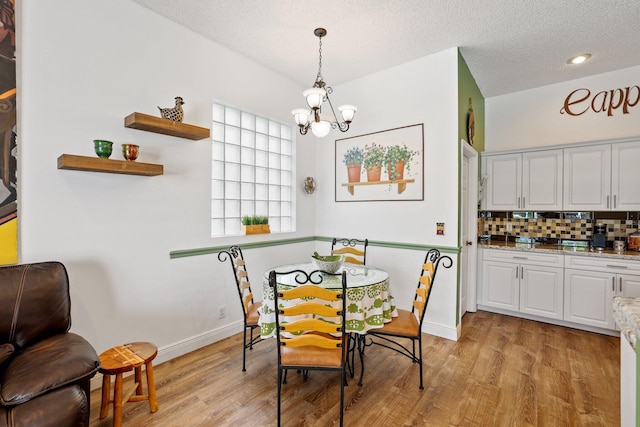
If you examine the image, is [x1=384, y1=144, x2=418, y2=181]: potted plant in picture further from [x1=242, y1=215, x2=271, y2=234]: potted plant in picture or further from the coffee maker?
the coffee maker

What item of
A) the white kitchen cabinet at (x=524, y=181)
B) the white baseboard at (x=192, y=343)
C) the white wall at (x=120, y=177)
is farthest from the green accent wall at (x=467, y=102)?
the white baseboard at (x=192, y=343)

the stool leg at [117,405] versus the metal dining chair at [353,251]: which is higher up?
the metal dining chair at [353,251]

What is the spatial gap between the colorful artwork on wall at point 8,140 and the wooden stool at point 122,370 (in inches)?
34.8

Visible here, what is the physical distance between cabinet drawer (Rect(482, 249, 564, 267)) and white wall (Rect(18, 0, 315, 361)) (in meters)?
3.20

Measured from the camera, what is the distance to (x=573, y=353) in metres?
2.86

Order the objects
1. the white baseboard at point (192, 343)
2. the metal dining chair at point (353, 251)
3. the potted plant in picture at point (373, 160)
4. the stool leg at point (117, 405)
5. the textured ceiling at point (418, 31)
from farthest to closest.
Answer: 1. the potted plant in picture at point (373, 160)
2. the metal dining chair at point (353, 251)
3. the white baseboard at point (192, 343)
4. the textured ceiling at point (418, 31)
5. the stool leg at point (117, 405)

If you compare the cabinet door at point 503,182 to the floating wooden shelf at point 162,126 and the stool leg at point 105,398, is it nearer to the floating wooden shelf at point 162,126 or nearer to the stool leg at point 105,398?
the floating wooden shelf at point 162,126

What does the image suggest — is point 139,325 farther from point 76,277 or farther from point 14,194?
point 14,194

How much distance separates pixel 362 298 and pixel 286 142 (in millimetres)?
2510

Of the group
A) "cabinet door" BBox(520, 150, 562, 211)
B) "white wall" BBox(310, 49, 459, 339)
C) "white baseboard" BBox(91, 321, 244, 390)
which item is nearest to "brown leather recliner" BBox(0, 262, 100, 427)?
"white baseboard" BBox(91, 321, 244, 390)

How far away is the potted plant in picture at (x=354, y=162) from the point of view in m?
3.92

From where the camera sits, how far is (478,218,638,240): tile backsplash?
3672mm

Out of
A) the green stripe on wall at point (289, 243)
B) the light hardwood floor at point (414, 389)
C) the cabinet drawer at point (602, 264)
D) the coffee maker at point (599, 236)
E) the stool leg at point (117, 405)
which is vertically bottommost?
the light hardwood floor at point (414, 389)

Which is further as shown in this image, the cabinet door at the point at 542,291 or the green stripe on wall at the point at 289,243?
the cabinet door at the point at 542,291
